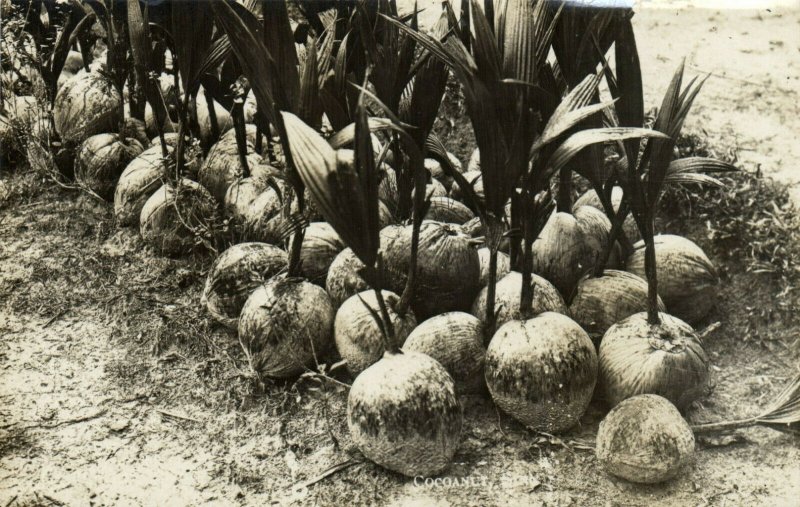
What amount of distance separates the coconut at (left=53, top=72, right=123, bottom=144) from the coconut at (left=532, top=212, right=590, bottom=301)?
267cm

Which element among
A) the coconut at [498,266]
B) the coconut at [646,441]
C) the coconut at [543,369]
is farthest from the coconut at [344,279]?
the coconut at [646,441]

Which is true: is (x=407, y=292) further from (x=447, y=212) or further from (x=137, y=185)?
(x=137, y=185)

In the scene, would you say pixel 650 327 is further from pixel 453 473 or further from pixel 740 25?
pixel 740 25

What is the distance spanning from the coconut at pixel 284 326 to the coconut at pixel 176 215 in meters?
0.87

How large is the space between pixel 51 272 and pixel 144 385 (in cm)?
111

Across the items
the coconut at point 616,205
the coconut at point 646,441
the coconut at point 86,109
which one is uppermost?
the coconut at point 86,109

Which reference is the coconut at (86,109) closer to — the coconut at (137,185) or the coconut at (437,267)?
the coconut at (137,185)

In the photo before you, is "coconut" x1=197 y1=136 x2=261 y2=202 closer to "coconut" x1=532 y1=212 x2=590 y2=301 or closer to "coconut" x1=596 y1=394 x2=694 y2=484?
"coconut" x1=532 y1=212 x2=590 y2=301

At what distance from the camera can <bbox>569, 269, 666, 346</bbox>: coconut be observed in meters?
3.20

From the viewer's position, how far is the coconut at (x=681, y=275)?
3.40m

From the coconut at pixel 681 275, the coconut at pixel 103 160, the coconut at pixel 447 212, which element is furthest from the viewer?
the coconut at pixel 103 160

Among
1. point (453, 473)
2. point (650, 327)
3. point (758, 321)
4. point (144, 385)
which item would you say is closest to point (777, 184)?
point (758, 321)

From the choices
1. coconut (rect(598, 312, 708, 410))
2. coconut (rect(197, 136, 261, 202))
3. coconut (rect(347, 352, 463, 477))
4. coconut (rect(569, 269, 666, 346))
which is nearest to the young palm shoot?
coconut (rect(347, 352, 463, 477))

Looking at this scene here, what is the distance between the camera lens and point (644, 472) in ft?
8.79
